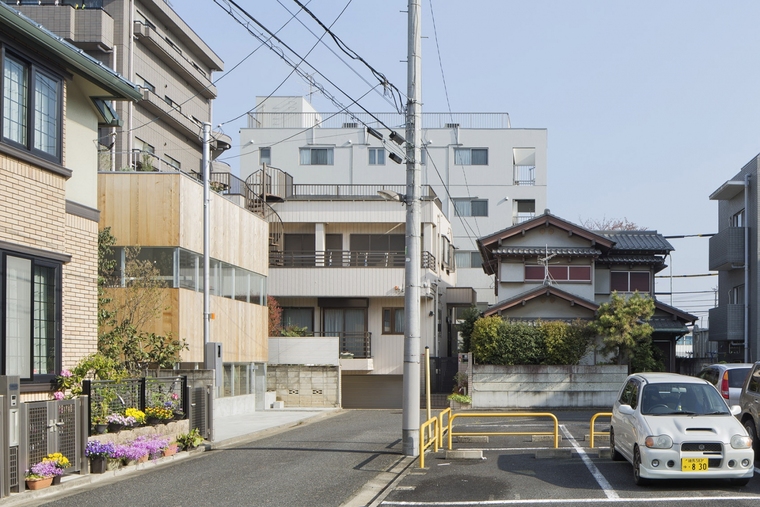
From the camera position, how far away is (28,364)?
14133 mm

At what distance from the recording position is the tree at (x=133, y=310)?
907 inches

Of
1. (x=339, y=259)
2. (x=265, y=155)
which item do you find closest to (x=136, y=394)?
(x=339, y=259)

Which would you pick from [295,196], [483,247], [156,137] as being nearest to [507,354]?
[483,247]

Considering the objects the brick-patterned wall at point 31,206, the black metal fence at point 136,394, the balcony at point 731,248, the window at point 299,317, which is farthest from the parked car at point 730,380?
the window at point 299,317

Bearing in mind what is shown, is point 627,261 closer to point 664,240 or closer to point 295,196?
point 664,240

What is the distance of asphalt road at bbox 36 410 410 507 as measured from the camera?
467 inches

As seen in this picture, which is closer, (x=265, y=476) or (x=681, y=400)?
(x=681, y=400)

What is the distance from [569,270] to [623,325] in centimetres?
617

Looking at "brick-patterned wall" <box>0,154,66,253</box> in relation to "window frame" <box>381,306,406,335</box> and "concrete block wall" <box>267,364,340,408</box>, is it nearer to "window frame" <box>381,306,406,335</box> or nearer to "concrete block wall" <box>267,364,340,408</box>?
"concrete block wall" <box>267,364,340,408</box>

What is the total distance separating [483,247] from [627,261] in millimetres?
6644

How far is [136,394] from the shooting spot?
1697 centimetres

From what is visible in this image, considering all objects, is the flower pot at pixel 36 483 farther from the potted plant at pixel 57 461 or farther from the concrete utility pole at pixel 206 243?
the concrete utility pole at pixel 206 243

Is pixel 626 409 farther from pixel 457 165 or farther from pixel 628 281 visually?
pixel 457 165

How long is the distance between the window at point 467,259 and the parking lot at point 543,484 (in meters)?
38.8
